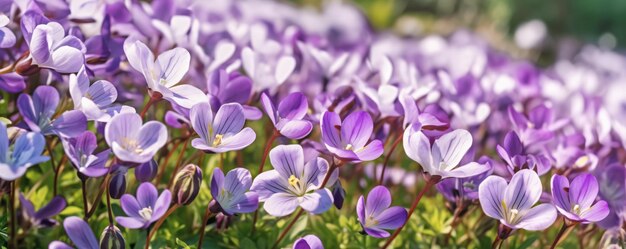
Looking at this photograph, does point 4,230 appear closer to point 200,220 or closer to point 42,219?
point 42,219

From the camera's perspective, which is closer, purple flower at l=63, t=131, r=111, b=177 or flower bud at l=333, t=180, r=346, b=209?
purple flower at l=63, t=131, r=111, b=177

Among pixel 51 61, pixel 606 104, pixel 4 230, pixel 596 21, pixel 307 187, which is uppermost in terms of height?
pixel 51 61

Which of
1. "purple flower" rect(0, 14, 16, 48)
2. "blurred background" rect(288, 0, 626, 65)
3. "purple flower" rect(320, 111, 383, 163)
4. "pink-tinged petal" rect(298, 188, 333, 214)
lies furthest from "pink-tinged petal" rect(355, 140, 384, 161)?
"blurred background" rect(288, 0, 626, 65)

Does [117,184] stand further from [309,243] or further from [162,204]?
[309,243]

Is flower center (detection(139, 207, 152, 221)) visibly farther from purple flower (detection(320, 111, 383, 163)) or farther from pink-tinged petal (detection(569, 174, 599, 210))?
pink-tinged petal (detection(569, 174, 599, 210))

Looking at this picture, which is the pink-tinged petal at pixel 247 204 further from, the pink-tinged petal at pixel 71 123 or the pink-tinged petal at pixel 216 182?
the pink-tinged petal at pixel 71 123

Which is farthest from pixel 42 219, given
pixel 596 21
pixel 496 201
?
pixel 596 21

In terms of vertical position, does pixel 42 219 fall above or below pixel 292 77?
above
